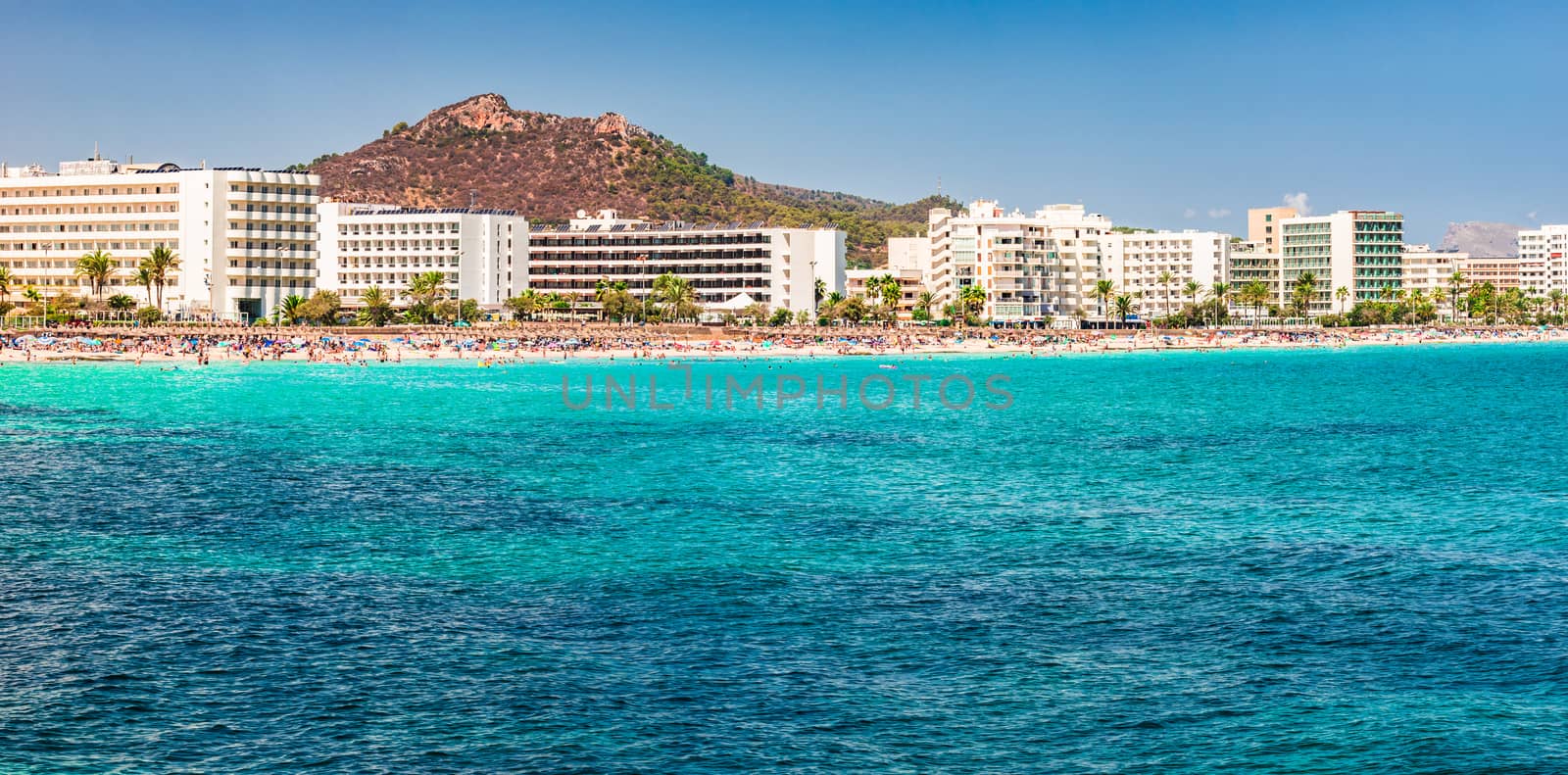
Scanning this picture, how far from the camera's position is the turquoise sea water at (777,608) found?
17391 millimetres

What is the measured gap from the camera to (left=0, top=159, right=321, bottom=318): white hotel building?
139 metres

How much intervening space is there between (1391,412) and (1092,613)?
5231 cm

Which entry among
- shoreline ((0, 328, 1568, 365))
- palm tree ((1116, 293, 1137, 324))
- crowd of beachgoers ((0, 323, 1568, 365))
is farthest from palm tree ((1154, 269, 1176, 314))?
crowd of beachgoers ((0, 323, 1568, 365))

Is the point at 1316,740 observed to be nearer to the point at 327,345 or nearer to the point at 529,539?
the point at 529,539

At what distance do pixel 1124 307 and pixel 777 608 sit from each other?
549ft

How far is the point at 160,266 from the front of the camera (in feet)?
437

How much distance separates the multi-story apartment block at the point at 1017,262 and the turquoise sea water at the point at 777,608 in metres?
126

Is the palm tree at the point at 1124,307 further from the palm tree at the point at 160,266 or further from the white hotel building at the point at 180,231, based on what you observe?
the palm tree at the point at 160,266

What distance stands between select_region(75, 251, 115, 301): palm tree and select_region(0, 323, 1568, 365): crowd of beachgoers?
31.5 ft

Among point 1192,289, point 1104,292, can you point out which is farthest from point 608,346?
point 1192,289

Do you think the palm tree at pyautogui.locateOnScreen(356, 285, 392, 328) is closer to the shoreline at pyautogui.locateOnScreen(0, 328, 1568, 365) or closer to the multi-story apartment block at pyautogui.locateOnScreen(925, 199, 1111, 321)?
the shoreline at pyautogui.locateOnScreen(0, 328, 1568, 365)

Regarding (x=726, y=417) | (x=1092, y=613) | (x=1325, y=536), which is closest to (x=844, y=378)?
(x=726, y=417)

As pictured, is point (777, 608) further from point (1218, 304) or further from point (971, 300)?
point (1218, 304)

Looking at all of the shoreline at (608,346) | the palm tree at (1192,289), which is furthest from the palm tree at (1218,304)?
the shoreline at (608,346)
